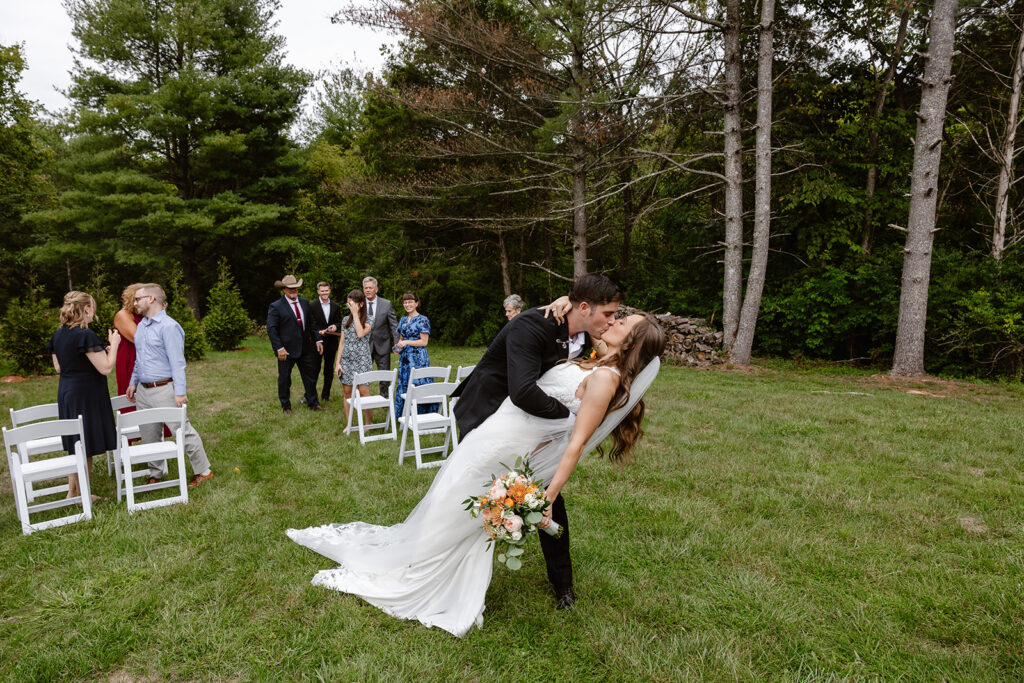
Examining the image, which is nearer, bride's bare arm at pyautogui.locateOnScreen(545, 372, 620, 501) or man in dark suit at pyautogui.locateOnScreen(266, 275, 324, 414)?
bride's bare arm at pyautogui.locateOnScreen(545, 372, 620, 501)

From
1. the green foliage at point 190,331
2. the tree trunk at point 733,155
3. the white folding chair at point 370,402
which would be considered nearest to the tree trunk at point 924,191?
the tree trunk at point 733,155

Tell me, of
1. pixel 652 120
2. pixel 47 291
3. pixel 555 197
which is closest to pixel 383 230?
pixel 555 197

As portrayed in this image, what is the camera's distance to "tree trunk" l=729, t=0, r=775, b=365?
465 inches

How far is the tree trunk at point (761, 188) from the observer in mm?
11812

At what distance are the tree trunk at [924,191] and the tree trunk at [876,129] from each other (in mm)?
2807

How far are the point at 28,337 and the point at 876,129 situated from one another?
66.6ft

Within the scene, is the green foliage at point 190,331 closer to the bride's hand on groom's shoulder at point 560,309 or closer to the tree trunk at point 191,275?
the tree trunk at point 191,275

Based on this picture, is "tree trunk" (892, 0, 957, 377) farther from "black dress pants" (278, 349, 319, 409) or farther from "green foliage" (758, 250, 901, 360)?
"black dress pants" (278, 349, 319, 409)

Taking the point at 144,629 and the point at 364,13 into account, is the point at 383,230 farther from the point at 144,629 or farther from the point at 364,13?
the point at 144,629

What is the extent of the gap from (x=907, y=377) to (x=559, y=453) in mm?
10761

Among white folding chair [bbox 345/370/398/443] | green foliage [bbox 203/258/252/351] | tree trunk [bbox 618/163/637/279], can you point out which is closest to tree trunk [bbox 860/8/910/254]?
tree trunk [bbox 618/163/637/279]

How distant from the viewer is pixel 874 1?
13.4m

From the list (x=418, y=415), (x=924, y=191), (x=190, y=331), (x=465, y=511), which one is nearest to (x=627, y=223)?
(x=924, y=191)

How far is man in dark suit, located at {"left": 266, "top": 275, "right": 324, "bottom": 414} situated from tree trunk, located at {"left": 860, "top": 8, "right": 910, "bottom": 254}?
43.3 ft
